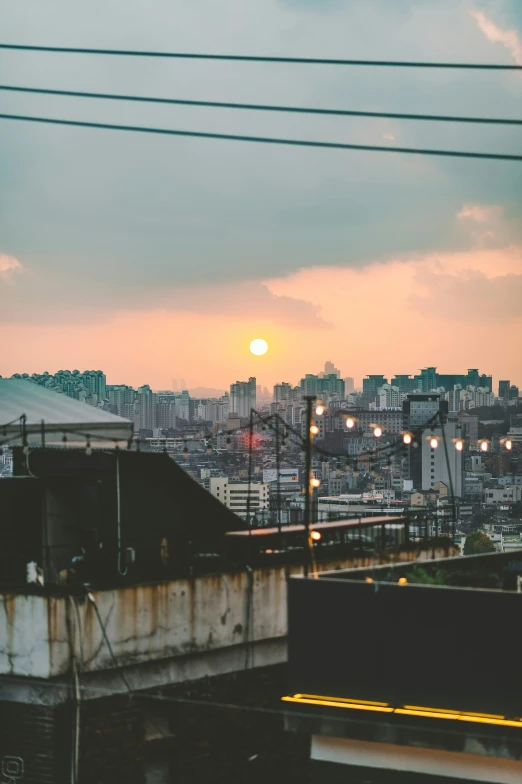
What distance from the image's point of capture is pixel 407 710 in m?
11.2

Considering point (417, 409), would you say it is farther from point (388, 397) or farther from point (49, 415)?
point (49, 415)

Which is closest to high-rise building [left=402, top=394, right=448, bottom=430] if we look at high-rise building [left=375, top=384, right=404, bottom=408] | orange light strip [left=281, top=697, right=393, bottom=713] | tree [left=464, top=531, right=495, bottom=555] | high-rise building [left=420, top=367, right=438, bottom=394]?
high-rise building [left=375, top=384, right=404, bottom=408]

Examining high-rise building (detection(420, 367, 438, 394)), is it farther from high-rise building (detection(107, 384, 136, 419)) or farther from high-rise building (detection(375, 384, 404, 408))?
high-rise building (detection(107, 384, 136, 419))

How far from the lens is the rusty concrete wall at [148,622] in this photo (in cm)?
1362

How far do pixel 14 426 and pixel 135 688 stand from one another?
449 centimetres

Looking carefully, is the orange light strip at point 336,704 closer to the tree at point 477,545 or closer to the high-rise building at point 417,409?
the tree at point 477,545

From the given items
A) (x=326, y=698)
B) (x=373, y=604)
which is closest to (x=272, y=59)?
(x=373, y=604)

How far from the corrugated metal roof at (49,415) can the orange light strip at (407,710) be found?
6.19 m

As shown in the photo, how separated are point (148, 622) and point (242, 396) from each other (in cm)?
8657

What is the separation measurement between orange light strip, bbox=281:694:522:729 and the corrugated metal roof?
6189mm

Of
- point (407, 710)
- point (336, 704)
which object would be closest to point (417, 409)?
point (336, 704)

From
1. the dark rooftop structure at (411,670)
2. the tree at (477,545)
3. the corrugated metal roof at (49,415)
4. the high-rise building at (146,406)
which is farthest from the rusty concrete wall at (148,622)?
the high-rise building at (146,406)

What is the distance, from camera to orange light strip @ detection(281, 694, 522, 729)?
10.8 meters

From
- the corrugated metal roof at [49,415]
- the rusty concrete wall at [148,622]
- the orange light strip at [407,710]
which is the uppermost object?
the corrugated metal roof at [49,415]
